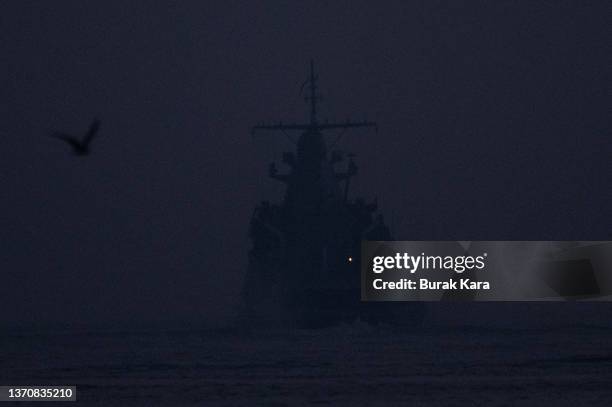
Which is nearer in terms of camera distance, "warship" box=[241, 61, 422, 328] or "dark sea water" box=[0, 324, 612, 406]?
"dark sea water" box=[0, 324, 612, 406]

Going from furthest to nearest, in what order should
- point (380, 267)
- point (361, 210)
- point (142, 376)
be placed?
point (361, 210)
point (142, 376)
point (380, 267)

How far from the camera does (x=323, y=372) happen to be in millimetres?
51281

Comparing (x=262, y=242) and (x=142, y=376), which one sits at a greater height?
(x=262, y=242)

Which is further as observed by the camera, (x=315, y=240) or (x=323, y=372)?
(x=315, y=240)

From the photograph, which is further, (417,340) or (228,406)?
(417,340)

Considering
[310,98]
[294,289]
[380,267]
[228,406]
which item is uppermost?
[310,98]

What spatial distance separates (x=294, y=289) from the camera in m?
97.0

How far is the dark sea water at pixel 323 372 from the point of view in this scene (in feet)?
129

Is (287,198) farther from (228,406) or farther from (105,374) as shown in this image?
(228,406)

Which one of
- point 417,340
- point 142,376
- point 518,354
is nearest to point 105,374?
point 142,376

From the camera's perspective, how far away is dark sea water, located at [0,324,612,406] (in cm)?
3934

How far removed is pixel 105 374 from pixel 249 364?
8.19m

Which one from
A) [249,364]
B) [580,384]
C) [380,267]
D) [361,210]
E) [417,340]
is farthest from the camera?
[361,210]

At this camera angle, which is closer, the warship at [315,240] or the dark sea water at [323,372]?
the dark sea water at [323,372]
